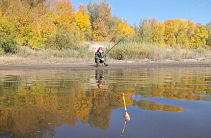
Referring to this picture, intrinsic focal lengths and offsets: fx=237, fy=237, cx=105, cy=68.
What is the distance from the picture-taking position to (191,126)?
4.50 meters

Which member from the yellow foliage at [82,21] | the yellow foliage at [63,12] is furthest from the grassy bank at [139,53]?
the yellow foliage at [82,21]

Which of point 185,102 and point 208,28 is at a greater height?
point 208,28

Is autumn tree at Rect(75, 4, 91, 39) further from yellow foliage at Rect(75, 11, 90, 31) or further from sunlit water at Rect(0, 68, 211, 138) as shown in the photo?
sunlit water at Rect(0, 68, 211, 138)

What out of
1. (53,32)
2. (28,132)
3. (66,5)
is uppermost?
(66,5)

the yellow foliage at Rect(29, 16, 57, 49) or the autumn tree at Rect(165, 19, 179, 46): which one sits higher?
the autumn tree at Rect(165, 19, 179, 46)

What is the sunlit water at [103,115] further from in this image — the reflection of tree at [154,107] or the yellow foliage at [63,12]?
the yellow foliage at [63,12]

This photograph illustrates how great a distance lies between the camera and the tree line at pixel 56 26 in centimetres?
3704

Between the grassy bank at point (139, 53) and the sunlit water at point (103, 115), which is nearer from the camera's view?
the sunlit water at point (103, 115)

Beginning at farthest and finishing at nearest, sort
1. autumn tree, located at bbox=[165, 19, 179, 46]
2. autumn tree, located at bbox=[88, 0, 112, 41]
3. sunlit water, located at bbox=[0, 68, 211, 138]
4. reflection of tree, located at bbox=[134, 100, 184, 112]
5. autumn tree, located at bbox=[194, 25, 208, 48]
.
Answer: autumn tree, located at bbox=[194, 25, 208, 48], autumn tree, located at bbox=[165, 19, 179, 46], autumn tree, located at bbox=[88, 0, 112, 41], reflection of tree, located at bbox=[134, 100, 184, 112], sunlit water, located at bbox=[0, 68, 211, 138]

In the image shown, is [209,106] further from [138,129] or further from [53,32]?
[53,32]

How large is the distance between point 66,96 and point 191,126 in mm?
4045

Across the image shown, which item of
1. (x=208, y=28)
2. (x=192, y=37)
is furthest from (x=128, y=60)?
(x=208, y=28)

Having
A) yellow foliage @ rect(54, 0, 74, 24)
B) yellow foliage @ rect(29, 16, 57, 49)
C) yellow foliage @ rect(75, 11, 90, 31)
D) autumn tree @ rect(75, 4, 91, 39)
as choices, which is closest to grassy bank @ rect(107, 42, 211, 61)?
yellow foliage @ rect(29, 16, 57, 49)

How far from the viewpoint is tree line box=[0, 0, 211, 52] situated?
3704cm
